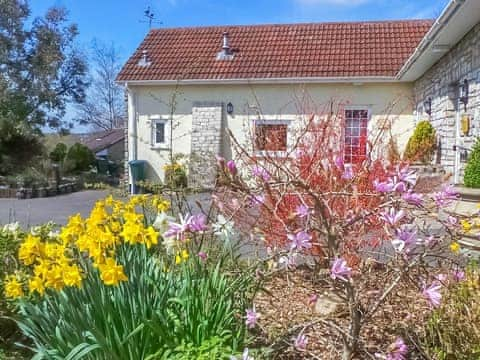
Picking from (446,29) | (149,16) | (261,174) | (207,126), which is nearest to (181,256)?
(261,174)

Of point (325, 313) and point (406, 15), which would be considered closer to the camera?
point (325, 313)

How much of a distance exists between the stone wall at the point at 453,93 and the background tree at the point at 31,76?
14.2 metres

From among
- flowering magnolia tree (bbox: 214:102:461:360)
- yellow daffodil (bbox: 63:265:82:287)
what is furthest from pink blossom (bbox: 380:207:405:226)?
yellow daffodil (bbox: 63:265:82:287)

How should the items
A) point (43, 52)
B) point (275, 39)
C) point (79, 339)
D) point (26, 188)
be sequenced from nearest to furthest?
point (79, 339) < point (26, 188) < point (275, 39) < point (43, 52)

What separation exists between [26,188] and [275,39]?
9397mm

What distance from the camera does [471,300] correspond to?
2.53 metres

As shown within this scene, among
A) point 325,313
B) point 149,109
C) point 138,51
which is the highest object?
point 138,51

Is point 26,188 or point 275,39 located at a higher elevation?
point 275,39

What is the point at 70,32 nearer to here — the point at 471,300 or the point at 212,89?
the point at 212,89

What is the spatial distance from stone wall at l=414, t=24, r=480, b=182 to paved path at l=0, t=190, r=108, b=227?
7.50 meters

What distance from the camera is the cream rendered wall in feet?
Answer: 42.0

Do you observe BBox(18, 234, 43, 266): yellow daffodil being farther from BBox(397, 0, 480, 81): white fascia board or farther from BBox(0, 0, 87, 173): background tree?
BBox(0, 0, 87, 173): background tree

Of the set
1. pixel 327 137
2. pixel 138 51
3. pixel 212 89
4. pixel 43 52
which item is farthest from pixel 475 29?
pixel 43 52

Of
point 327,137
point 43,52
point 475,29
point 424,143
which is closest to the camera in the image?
point 327,137
